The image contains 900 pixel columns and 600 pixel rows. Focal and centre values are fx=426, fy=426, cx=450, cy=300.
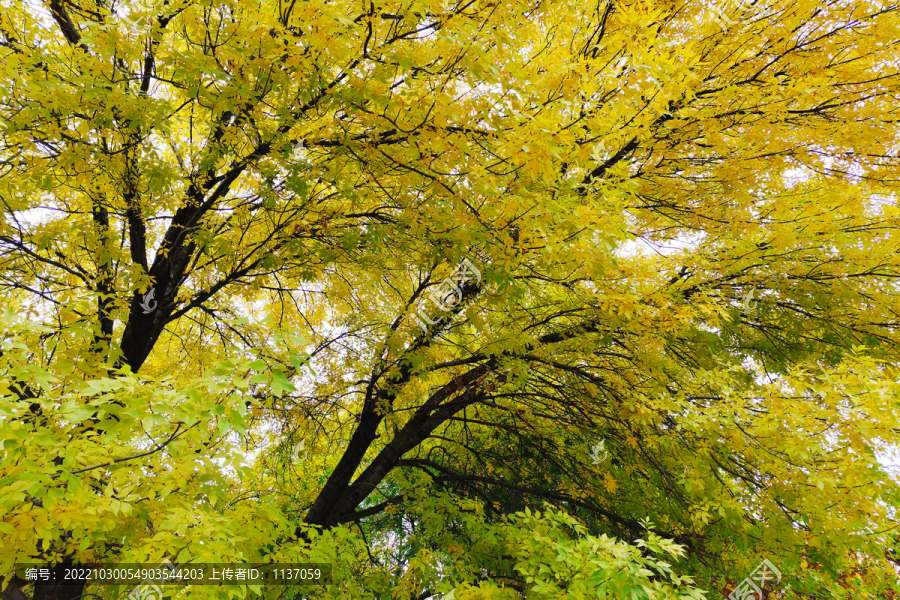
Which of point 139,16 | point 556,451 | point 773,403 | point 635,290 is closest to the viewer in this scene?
point 139,16

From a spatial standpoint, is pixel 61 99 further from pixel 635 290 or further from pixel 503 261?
pixel 635 290

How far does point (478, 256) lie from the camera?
3.94 meters

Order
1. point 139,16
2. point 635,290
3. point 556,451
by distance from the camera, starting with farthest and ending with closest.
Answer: point 556,451
point 635,290
point 139,16

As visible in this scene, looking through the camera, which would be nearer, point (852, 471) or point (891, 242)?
point (852, 471)

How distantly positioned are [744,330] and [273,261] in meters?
6.05

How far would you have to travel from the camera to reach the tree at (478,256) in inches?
95.9

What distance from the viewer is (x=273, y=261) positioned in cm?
369

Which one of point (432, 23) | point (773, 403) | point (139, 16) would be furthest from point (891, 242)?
point (139, 16)

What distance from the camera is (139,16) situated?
8.13ft

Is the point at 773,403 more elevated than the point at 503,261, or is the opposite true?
the point at 503,261

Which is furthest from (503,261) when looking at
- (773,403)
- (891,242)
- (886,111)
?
(891,242)

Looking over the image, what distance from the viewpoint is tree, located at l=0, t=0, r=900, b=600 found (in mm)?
2436

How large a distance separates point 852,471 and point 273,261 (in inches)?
185

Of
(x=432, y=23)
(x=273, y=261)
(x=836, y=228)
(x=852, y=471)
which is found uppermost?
(x=432, y=23)
